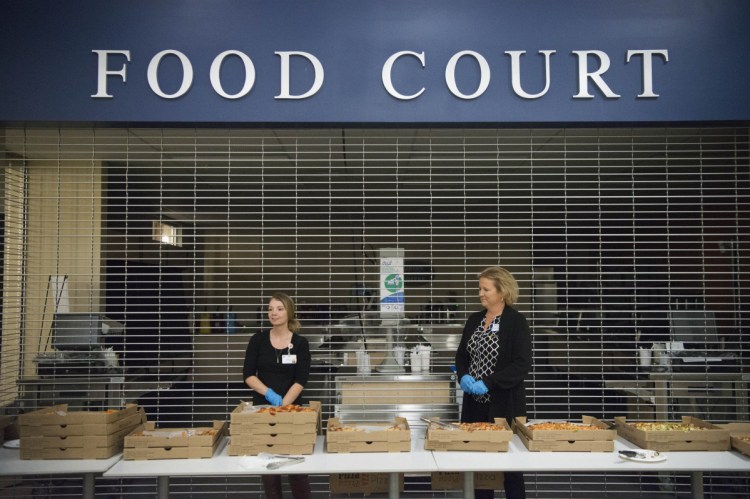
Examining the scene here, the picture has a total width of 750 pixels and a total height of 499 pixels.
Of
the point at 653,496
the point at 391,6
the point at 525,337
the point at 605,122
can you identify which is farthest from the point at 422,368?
the point at 391,6

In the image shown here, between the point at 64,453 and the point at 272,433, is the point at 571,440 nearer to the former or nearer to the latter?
the point at 272,433

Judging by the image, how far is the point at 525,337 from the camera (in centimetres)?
355

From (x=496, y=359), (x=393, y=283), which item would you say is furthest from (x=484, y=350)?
(x=393, y=283)

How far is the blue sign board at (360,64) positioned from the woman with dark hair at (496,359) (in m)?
1.22

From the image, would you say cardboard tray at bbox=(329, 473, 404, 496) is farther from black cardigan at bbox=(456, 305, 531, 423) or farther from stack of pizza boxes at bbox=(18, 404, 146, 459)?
stack of pizza boxes at bbox=(18, 404, 146, 459)

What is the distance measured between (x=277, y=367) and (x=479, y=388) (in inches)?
50.1

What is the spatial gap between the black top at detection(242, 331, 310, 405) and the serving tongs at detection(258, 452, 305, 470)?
2.51ft

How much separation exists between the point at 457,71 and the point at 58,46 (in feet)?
8.84

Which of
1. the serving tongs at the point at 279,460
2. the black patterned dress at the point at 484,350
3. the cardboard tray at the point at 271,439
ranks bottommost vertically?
the serving tongs at the point at 279,460

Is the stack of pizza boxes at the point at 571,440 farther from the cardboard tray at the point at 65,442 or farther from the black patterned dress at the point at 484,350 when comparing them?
the cardboard tray at the point at 65,442

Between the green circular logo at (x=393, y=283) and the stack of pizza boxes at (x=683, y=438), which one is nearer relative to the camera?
the stack of pizza boxes at (x=683, y=438)

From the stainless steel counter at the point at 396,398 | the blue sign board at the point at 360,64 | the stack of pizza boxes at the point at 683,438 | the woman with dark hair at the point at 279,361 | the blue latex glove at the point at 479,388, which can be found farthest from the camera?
the stainless steel counter at the point at 396,398

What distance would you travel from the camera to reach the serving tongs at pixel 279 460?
2.89m

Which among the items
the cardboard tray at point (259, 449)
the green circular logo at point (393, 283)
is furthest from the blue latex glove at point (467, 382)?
the green circular logo at point (393, 283)
